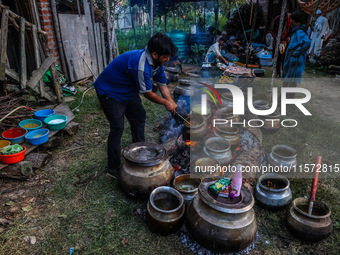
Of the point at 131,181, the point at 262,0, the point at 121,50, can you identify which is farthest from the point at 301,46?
the point at 262,0

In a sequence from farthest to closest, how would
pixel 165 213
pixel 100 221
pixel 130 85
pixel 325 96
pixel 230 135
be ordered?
pixel 325 96, pixel 230 135, pixel 130 85, pixel 100 221, pixel 165 213

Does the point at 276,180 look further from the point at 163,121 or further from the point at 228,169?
the point at 163,121

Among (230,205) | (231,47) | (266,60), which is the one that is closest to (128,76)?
(230,205)

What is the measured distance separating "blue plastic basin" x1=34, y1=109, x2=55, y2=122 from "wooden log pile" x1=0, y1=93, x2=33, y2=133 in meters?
0.21

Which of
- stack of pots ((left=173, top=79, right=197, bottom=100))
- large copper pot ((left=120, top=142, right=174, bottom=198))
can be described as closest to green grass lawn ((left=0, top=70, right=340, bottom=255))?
large copper pot ((left=120, top=142, right=174, bottom=198))

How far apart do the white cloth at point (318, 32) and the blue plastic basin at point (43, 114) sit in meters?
12.8

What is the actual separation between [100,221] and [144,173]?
942 millimetres

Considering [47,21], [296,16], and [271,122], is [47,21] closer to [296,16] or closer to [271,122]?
[271,122]

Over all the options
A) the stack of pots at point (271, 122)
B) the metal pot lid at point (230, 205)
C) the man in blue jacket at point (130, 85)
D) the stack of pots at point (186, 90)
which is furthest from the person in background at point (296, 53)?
the metal pot lid at point (230, 205)

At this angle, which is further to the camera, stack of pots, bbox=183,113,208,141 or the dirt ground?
the dirt ground

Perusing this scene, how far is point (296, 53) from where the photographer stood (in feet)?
22.4

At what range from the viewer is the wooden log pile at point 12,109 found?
5.26 m

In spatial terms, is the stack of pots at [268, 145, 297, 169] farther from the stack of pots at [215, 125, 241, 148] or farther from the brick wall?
the brick wall

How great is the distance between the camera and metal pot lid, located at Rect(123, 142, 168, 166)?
352 cm
